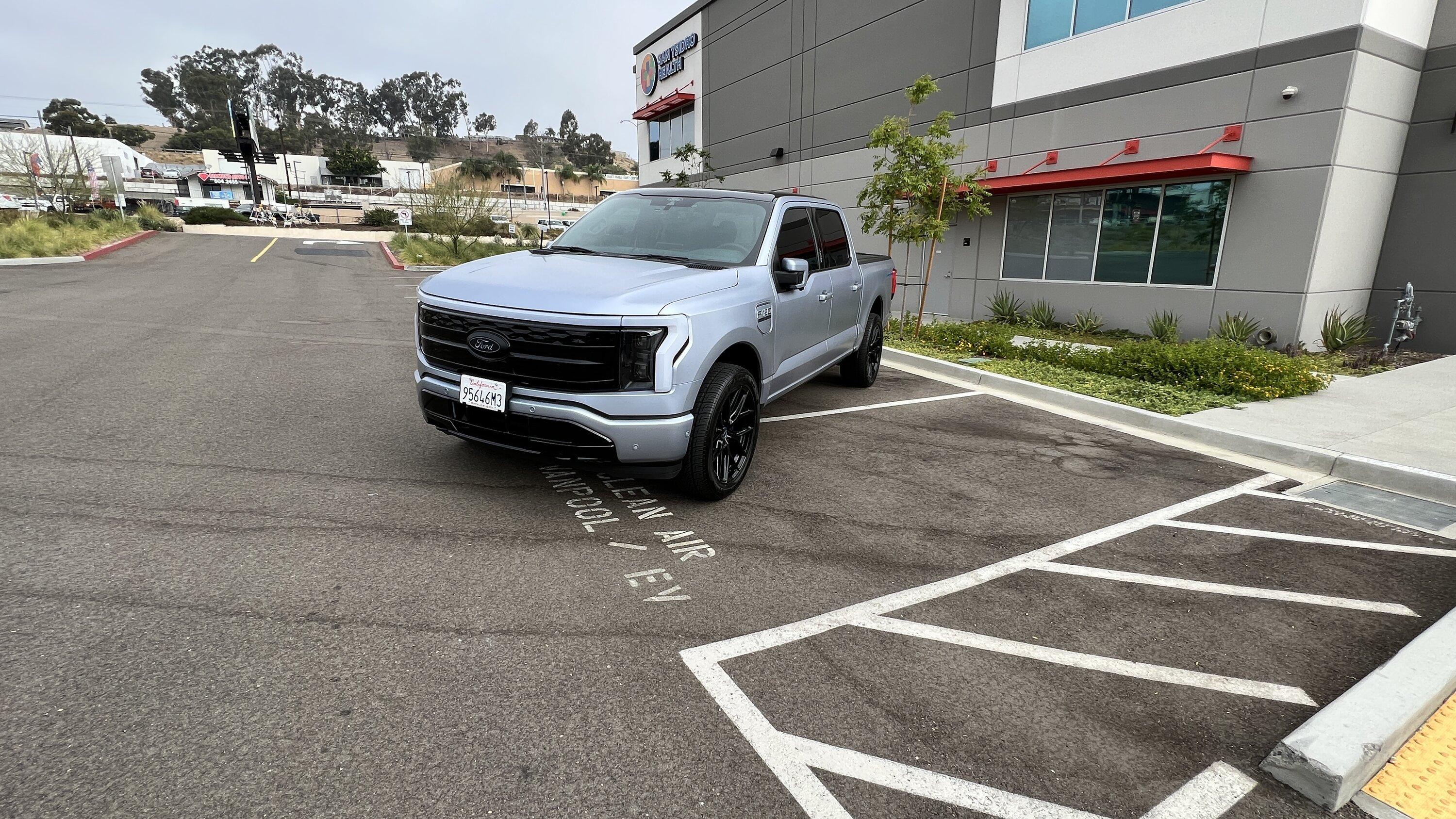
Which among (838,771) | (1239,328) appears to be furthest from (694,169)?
(838,771)

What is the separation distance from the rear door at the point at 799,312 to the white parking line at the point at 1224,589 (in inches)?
92.0

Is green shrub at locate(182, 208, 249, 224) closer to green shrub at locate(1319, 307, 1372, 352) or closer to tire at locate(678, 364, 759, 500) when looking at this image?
tire at locate(678, 364, 759, 500)

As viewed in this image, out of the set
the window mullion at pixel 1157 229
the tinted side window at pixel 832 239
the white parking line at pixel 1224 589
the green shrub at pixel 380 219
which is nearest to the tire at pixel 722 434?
the white parking line at pixel 1224 589

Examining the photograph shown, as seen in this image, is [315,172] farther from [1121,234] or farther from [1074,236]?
[1121,234]

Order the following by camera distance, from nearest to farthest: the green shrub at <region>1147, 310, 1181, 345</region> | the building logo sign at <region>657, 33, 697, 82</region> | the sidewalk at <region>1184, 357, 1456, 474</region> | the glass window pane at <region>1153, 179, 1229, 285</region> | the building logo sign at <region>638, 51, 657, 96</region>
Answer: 1. the sidewalk at <region>1184, 357, 1456, 474</region>
2. the glass window pane at <region>1153, 179, 1229, 285</region>
3. the green shrub at <region>1147, 310, 1181, 345</region>
4. the building logo sign at <region>657, 33, 697, 82</region>
5. the building logo sign at <region>638, 51, 657, 96</region>

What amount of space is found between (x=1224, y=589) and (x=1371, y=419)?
4863 mm

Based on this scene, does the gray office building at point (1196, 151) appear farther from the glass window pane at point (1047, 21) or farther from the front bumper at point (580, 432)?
the front bumper at point (580, 432)

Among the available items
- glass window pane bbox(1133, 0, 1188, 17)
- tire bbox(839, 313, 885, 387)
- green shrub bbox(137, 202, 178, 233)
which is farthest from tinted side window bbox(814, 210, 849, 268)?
green shrub bbox(137, 202, 178, 233)

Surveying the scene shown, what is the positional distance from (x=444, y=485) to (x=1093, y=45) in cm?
1364

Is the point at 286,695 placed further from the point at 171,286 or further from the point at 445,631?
the point at 171,286

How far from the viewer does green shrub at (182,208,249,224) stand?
49594 mm

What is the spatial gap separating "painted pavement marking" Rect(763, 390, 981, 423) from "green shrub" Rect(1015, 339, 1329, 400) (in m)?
1.98

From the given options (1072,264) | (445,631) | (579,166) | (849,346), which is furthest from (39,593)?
(579,166)

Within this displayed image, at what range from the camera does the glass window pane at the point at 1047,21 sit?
13.4m
